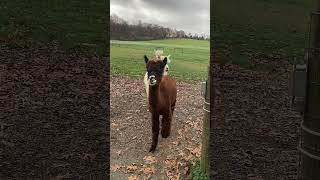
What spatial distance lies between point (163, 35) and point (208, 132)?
1.32 metres

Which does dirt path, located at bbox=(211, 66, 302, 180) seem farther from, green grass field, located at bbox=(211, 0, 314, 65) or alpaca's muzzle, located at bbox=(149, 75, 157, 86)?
alpaca's muzzle, located at bbox=(149, 75, 157, 86)

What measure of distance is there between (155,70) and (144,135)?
3.20 feet

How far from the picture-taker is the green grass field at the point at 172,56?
16.1ft

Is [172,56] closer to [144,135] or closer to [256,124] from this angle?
[144,135]

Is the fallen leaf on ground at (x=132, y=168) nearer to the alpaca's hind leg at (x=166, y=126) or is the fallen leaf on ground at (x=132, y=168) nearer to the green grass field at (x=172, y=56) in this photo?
the alpaca's hind leg at (x=166, y=126)

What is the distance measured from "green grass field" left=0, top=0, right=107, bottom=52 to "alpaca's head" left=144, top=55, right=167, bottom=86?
2.15 ft

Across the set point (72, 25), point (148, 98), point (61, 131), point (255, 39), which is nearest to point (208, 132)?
point (148, 98)

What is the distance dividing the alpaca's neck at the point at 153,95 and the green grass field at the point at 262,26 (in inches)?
37.4

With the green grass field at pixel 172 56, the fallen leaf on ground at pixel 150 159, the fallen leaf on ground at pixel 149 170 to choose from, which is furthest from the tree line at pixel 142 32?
the fallen leaf on ground at pixel 149 170

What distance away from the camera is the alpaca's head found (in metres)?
4.64

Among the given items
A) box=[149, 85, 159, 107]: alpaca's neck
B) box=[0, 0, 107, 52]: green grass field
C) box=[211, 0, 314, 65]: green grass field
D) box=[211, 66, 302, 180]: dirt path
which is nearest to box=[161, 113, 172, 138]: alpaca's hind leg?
box=[149, 85, 159, 107]: alpaca's neck

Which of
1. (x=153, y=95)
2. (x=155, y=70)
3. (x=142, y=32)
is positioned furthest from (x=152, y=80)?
(x=142, y=32)

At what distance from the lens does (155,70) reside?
15.6ft

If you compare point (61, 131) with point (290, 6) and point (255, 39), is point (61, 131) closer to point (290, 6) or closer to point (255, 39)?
point (255, 39)
